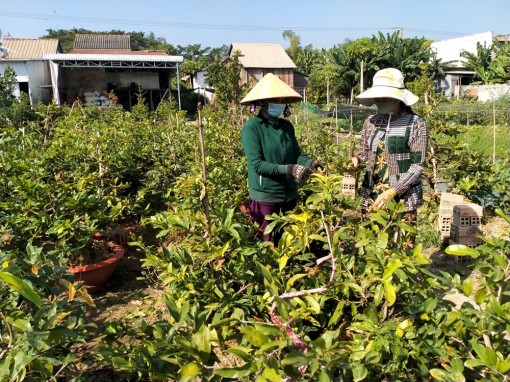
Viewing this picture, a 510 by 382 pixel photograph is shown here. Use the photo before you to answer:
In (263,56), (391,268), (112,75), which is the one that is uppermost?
(263,56)

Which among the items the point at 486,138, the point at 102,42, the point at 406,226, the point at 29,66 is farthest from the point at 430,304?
the point at 102,42

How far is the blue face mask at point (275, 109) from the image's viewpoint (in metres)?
2.85

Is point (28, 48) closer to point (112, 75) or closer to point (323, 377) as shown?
point (112, 75)

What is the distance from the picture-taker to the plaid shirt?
2678 millimetres

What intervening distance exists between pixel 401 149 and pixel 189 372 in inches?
78.4

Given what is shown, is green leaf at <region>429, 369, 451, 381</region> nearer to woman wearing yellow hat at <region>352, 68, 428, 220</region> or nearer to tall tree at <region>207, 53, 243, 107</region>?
woman wearing yellow hat at <region>352, 68, 428, 220</region>

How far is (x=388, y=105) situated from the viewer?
2760 mm

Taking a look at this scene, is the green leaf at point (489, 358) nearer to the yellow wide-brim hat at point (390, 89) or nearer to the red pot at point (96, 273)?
the yellow wide-brim hat at point (390, 89)

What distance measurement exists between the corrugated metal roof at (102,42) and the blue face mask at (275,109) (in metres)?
29.2

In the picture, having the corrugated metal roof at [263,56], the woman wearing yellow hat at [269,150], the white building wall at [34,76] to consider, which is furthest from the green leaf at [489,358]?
the corrugated metal roof at [263,56]

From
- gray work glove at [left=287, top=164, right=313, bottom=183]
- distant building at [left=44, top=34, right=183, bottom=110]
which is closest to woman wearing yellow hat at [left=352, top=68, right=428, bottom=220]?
gray work glove at [left=287, top=164, right=313, bottom=183]

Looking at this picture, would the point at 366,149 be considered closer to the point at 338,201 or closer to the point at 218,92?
the point at 338,201

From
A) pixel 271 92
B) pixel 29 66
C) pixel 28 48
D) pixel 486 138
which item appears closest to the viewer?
pixel 271 92

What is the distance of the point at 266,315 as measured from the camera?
2.12 metres
